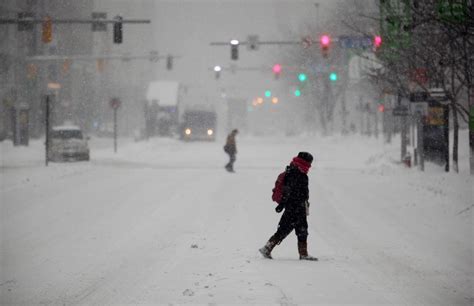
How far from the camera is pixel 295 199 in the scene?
33.9 feet

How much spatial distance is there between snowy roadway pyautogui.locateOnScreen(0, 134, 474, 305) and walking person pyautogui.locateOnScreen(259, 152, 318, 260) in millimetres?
356

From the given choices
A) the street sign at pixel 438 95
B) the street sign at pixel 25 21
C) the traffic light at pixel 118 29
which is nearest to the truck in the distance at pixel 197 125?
the traffic light at pixel 118 29

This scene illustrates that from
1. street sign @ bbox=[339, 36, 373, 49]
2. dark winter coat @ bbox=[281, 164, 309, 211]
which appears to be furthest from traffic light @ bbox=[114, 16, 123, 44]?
dark winter coat @ bbox=[281, 164, 309, 211]

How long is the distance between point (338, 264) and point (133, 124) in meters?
122

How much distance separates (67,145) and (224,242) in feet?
79.6

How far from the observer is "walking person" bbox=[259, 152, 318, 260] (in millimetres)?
10242

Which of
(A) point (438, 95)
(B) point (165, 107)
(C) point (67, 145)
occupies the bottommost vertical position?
(C) point (67, 145)

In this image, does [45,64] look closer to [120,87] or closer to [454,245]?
[120,87]

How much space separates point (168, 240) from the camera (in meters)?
12.6

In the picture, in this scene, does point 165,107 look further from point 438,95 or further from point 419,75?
point 438,95

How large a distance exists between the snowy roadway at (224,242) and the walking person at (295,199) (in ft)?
1.17

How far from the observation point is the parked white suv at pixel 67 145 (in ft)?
113

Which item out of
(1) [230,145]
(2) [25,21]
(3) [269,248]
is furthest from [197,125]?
(3) [269,248]

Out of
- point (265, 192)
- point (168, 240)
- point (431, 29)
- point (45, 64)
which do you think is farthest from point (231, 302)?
point (45, 64)
